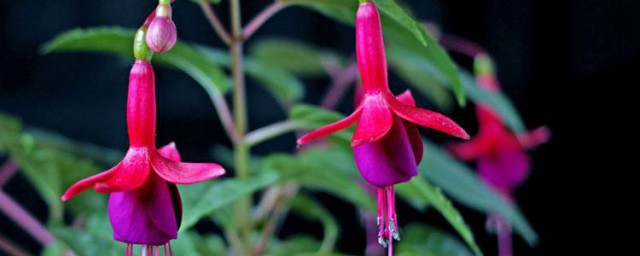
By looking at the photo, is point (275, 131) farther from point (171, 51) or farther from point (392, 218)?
point (392, 218)

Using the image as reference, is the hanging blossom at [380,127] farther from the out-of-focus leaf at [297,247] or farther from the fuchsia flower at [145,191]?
the out-of-focus leaf at [297,247]

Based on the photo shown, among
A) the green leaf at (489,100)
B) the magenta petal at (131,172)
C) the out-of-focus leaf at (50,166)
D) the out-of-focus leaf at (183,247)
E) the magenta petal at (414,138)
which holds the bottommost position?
the magenta petal at (131,172)

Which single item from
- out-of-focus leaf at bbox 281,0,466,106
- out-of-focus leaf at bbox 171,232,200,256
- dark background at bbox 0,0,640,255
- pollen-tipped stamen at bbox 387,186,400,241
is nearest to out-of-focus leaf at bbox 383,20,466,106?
out-of-focus leaf at bbox 281,0,466,106

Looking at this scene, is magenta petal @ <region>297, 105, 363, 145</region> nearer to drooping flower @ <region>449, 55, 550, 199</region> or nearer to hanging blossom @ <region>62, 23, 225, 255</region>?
hanging blossom @ <region>62, 23, 225, 255</region>

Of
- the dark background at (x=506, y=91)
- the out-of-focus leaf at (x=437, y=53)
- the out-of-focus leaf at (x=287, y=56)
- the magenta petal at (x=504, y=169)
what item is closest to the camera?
the out-of-focus leaf at (x=437, y=53)

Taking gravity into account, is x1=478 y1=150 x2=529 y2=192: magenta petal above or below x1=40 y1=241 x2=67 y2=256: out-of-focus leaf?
above

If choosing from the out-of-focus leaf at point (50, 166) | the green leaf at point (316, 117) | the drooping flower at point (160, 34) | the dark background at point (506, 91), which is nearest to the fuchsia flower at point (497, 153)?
the green leaf at point (316, 117)

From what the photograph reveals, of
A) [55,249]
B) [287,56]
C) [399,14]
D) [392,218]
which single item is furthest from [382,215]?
[287,56]
